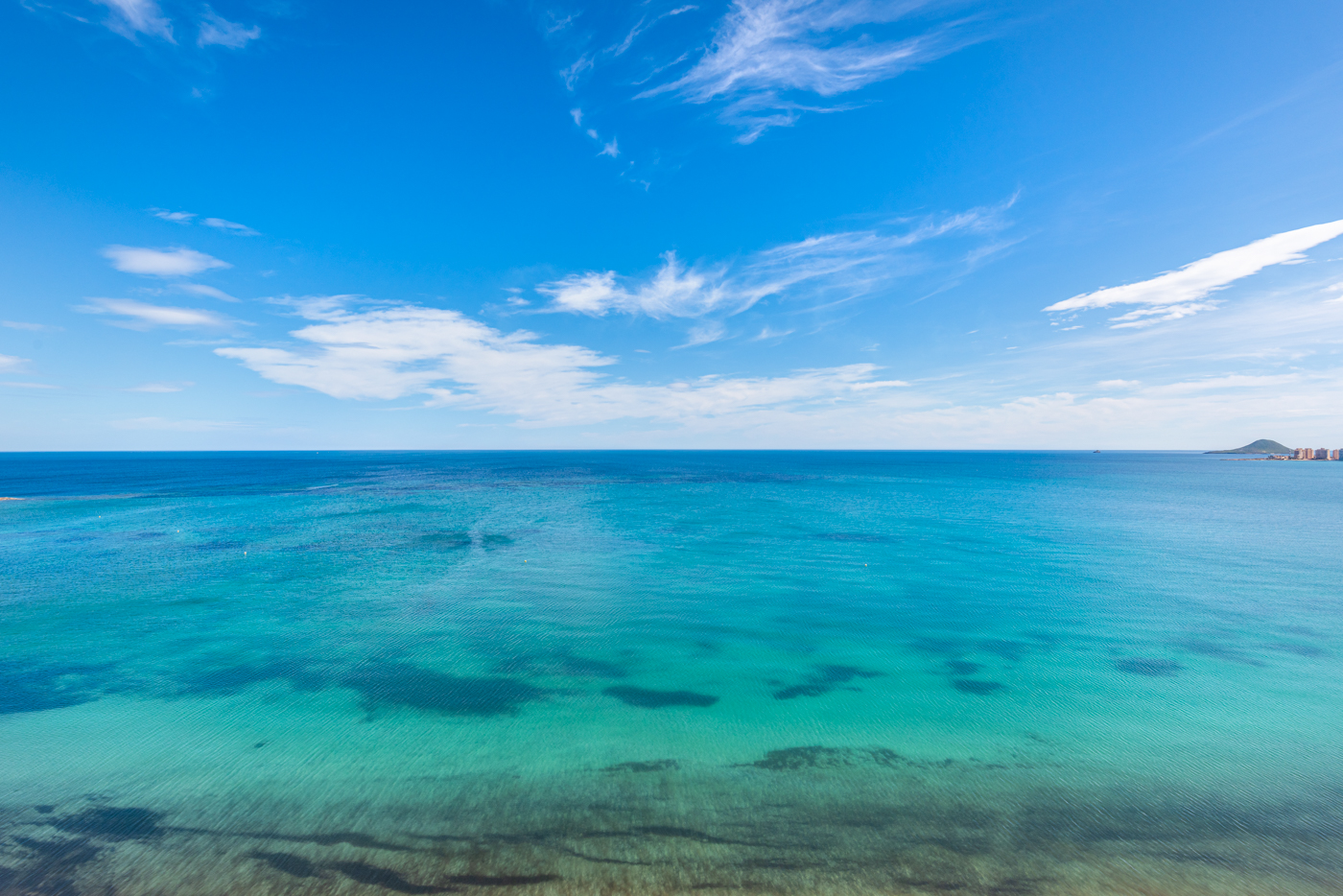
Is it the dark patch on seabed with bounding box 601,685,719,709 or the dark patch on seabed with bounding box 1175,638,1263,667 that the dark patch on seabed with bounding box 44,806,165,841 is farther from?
the dark patch on seabed with bounding box 1175,638,1263,667

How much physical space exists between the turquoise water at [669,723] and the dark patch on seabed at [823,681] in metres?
0.15

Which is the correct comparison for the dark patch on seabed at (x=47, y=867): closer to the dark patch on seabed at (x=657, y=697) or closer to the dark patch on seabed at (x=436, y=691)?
the dark patch on seabed at (x=436, y=691)

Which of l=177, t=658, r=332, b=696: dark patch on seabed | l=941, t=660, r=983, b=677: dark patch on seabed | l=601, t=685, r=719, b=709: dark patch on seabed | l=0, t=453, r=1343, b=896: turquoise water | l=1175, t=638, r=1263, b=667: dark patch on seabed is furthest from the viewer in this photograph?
l=1175, t=638, r=1263, b=667: dark patch on seabed

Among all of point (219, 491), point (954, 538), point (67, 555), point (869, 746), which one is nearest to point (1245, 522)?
point (954, 538)

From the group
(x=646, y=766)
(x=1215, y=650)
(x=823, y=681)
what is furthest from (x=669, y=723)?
(x=1215, y=650)

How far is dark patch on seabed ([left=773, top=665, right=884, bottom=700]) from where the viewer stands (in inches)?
620

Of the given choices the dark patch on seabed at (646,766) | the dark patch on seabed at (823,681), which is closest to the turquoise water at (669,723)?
the dark patch on seabed at (646,766)

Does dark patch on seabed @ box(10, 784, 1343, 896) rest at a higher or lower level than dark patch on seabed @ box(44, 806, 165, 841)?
lower

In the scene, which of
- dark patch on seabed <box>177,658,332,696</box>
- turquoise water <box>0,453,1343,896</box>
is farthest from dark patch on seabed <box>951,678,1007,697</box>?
dark patch on seabed <box>177,658,332,696</box>

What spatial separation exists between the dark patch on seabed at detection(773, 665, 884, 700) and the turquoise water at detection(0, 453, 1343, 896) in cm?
15

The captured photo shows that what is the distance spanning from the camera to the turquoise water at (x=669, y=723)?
934 centimetres

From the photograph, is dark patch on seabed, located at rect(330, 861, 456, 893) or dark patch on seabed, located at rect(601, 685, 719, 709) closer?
dark patch on seabed, located at rect(330, 861, 456, 893)

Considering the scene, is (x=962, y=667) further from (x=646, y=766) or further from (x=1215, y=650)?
(x=646, y=766)

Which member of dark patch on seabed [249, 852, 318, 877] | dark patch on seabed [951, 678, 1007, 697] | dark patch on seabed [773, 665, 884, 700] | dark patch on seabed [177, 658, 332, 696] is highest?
dark patch on seabed [177, 658, 332, 696]
